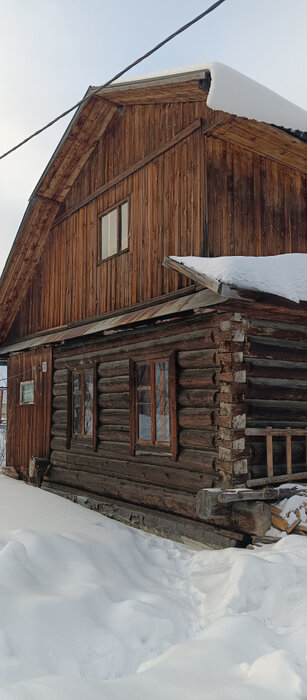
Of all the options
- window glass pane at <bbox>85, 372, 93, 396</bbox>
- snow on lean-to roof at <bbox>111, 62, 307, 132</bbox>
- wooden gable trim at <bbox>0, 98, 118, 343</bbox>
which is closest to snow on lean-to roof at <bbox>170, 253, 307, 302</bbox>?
snow on lean-to roof at <bbox>111, 62, 307, 132</bbox>

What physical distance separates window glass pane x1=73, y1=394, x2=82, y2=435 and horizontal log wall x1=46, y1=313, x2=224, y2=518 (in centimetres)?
24

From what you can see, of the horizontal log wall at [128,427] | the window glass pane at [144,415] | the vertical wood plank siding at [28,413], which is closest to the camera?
the horizontal log wall at [128,427]

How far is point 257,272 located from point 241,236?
5.88 ft

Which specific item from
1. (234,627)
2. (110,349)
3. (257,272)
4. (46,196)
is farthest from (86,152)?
(234,627)

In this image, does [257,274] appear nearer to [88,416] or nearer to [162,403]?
[162,403]

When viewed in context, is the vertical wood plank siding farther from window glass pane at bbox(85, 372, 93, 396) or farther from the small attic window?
the small attic window

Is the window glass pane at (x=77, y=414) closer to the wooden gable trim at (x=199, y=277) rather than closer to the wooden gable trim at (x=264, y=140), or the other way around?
the wooden gable trim at (x=199, y=277)

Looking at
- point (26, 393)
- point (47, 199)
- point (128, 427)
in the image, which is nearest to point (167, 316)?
point (128, 427)

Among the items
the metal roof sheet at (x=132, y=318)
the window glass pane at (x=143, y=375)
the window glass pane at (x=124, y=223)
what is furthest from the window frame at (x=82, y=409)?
the window glass pane at (x=124, y=223)

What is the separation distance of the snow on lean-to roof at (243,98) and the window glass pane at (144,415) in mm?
4610

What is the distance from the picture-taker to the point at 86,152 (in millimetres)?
11523

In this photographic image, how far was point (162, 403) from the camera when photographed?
847cm

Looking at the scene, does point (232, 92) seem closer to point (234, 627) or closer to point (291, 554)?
point (291, 554)

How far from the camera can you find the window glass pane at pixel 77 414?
11.2 meters
